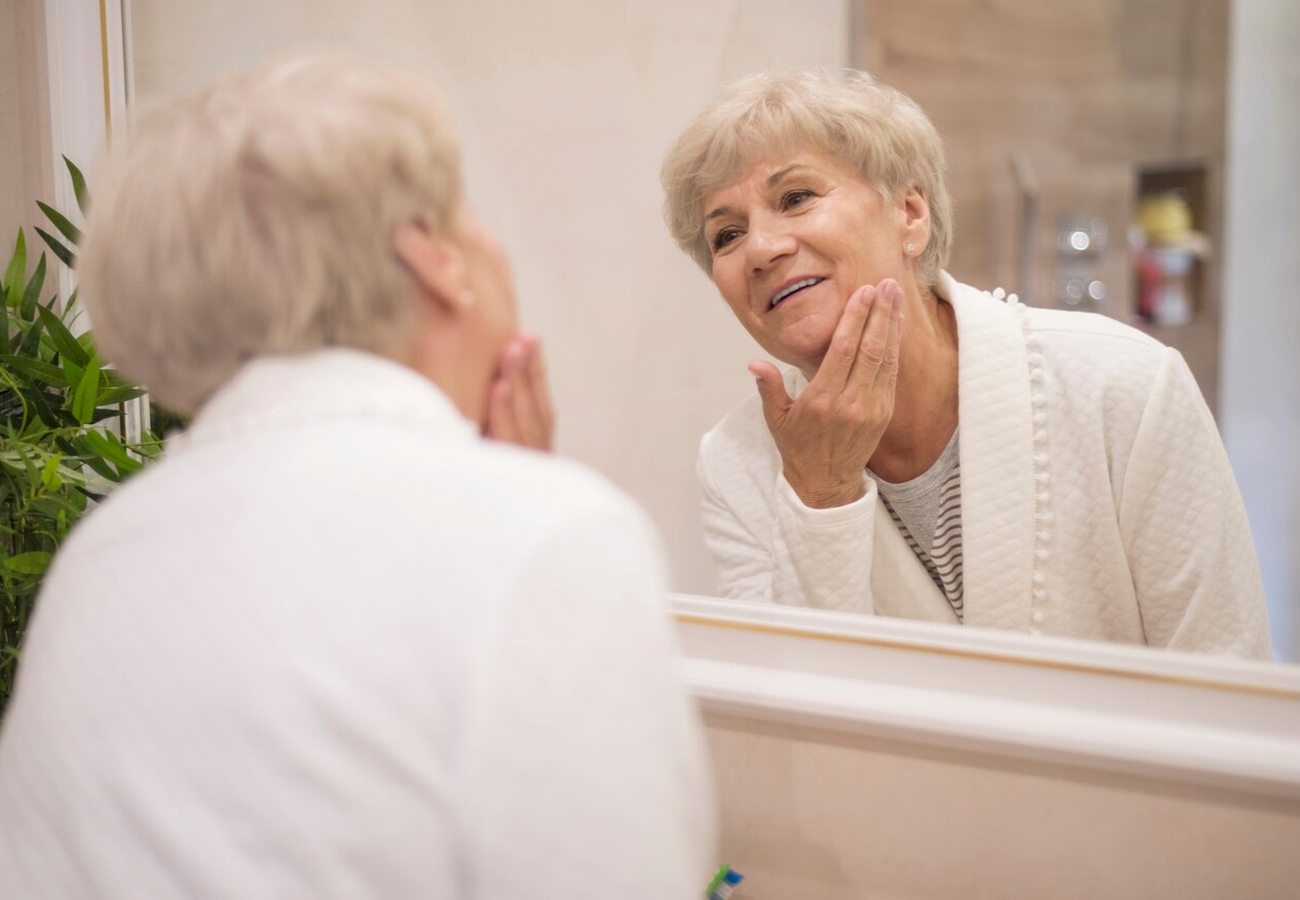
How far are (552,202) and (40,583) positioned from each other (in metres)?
0.64

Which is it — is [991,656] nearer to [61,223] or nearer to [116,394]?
[116,394]

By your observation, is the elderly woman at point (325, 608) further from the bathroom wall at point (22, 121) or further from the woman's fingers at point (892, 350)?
the bathroom wall at point (22, 121)

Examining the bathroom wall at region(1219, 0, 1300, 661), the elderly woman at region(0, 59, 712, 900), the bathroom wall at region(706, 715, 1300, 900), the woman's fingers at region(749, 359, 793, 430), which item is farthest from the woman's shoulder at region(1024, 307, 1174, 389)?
the elderly woman at region(0, 59, 712, 900)

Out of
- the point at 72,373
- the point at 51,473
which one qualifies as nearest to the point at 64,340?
the point at 72,373

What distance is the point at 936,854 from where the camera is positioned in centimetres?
91

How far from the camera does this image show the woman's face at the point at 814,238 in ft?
3.55

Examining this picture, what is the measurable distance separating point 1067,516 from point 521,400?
0.51 metres

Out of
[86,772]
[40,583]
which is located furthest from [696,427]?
[86,772]

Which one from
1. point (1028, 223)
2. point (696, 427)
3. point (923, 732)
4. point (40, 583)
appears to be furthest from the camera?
point (1028, 223)

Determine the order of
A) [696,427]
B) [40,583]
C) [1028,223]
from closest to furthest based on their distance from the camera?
1. [40,583]
2. [696,427]
3. [1028,223]

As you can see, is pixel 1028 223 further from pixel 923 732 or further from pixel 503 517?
pixel 503 517

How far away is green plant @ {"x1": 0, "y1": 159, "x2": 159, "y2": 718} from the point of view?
1.08 m

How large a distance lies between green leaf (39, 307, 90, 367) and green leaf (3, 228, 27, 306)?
76 millimetres

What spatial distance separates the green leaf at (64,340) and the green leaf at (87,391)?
4cm
